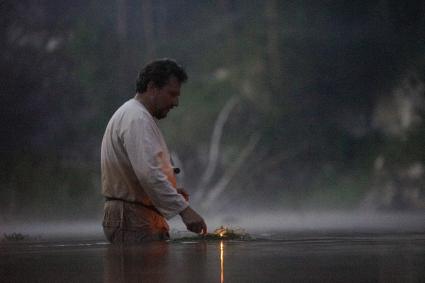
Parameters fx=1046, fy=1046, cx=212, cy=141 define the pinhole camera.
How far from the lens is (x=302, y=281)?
2.18 m

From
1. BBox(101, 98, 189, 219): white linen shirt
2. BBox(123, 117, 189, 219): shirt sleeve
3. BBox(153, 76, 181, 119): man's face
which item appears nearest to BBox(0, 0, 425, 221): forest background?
BBox(153, 76, 181, 119): man's face

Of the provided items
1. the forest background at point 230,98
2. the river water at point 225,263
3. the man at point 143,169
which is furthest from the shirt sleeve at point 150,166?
the forest background at point 230,98

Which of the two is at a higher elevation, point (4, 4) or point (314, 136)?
point (4, 4)

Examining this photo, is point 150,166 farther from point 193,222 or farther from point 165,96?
point 165,96

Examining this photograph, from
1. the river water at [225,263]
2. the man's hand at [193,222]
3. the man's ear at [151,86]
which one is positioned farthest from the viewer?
the man's ear at [151,86]

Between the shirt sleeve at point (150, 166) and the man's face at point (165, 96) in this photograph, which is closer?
the shirt sleeve at point (150, 166)

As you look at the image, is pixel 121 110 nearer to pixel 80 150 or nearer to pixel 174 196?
pixel 174 196

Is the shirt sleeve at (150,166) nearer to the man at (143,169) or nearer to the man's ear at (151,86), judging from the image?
the man at (143,169)

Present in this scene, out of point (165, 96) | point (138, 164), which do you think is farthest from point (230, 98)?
point (138, 164)

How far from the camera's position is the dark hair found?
4.02 metres

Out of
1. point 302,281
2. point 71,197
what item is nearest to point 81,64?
point 71,197

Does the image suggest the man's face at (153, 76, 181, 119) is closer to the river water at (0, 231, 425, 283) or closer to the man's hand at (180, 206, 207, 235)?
the man's hand at (180, 206, 207, 235)

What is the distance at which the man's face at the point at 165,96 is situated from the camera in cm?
402

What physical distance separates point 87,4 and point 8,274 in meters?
7.32
